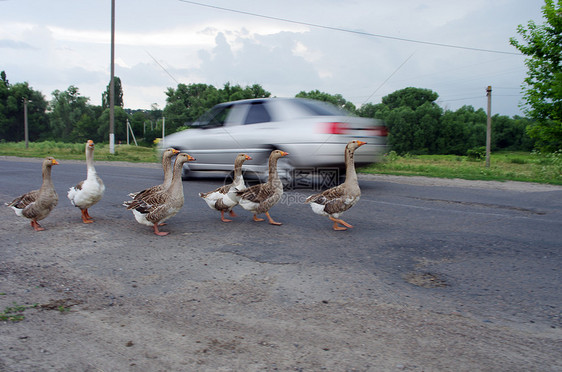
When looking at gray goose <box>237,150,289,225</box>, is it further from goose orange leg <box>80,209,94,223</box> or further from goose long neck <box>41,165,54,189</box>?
goose long neck <box>41,165,54,189</box>

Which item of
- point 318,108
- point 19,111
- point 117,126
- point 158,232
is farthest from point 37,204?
point 19,111

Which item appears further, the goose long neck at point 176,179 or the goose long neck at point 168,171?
the goose long neck at point 168,171

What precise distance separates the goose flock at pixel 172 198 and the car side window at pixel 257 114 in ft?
10.6

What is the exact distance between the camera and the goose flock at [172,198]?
522cm

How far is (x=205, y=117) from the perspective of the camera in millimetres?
10922

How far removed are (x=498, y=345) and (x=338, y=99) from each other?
86.8 feet

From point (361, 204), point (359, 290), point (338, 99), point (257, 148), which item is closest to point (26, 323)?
point (359, 290)

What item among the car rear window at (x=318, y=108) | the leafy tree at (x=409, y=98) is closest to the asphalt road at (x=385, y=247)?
the car rear window at (x=318, y=108)

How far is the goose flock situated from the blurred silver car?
7.59 feet

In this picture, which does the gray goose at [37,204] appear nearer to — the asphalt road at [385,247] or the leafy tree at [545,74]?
the asphalt road at [385,247]

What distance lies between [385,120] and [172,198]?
3522 centimetres

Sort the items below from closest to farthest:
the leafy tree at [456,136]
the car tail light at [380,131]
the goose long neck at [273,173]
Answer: the goose long neck at [273,173] → the car tail light at [380,131] → the leafy tree at [456,136]

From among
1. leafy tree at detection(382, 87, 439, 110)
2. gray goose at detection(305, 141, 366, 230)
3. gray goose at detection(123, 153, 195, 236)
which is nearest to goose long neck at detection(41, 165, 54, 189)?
gray goose at detection(123, 153, 195, 236)

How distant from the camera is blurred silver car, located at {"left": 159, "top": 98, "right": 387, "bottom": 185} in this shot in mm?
8500
